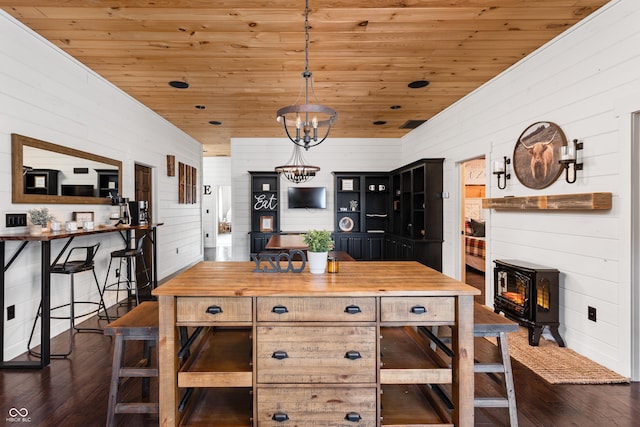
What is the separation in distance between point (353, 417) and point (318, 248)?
3.10 feet

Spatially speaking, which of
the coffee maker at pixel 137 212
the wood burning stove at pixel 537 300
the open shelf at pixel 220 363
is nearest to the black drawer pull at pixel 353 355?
the open shelf at pixel 220 363

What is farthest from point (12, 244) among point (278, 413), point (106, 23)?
point (278, 413)

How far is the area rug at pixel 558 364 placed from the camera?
2632 mm

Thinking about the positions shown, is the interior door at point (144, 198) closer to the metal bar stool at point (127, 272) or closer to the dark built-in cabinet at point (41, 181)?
the metal bar stool at point (127, 272)

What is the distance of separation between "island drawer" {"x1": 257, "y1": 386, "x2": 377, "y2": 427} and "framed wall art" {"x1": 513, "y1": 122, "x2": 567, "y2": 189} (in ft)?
9.05

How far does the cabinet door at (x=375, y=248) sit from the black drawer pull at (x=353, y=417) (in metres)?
5.67

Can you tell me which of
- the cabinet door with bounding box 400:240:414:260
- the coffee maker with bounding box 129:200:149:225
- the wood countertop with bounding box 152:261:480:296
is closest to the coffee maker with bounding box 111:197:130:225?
the coffee maker with bounding box 129:200:149:225

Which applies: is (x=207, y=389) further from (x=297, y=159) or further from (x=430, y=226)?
(x=297, y=159)

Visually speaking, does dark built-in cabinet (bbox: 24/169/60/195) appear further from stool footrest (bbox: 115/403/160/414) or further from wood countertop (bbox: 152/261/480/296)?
stool footrest (bbox: 115/403/160/414)

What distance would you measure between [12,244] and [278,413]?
279 centimetres

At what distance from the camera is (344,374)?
1.85 metres

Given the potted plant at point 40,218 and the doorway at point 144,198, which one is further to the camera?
the doorway at point 144,198

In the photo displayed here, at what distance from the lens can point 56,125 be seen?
3467 millimetres

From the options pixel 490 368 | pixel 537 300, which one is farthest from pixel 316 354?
pixel 537 300
